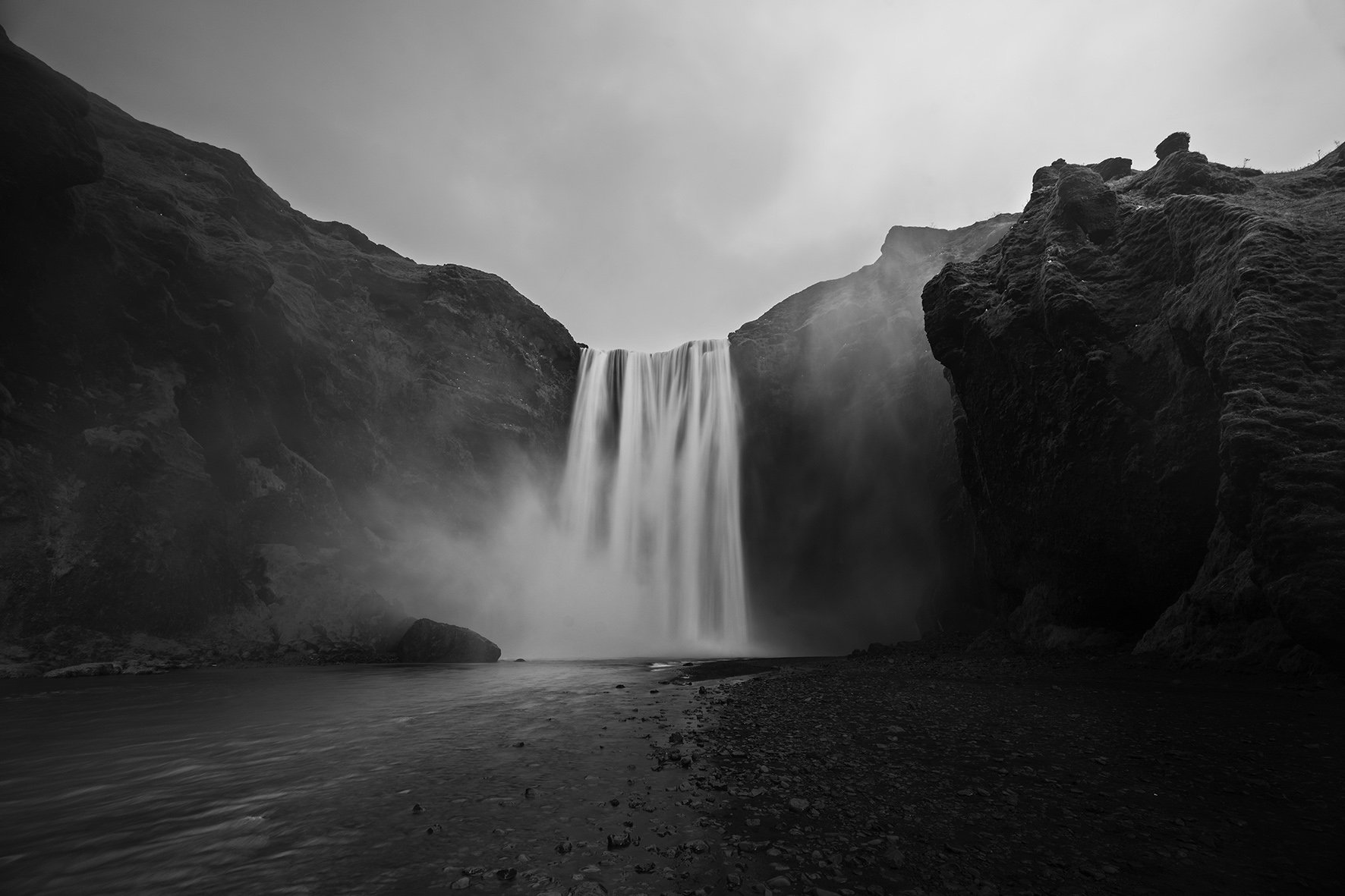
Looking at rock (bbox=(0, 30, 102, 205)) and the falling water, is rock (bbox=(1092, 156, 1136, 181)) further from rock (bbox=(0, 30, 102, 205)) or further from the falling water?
rock (bbox=(0, 30, 102, 205))

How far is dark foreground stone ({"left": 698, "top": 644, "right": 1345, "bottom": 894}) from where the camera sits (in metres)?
4.72

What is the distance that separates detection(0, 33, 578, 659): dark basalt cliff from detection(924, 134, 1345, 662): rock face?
103ft

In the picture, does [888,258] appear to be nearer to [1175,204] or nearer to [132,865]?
[1175,204]

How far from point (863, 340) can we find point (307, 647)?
40.9 m

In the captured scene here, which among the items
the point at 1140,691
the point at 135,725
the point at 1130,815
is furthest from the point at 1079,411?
the point at 135,725

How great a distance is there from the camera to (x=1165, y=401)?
18.2 meters

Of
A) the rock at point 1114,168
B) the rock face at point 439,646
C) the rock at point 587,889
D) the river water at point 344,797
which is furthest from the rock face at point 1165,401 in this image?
the rock face at point 439,646

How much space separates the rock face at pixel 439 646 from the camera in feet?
92.2

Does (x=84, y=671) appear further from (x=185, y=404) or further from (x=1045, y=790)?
(x=1045, y=790)

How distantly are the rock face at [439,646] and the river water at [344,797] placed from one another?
14.5 metres

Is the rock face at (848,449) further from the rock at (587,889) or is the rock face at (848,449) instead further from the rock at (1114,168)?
the rock at (587,889)

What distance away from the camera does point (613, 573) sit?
4497 cm

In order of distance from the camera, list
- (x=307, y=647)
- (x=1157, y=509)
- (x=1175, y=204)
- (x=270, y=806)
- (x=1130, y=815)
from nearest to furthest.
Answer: (x=1130, y=815), (x=270, y=806), (x=1157, y=509), (x=1175, y=204), (x=307, y=647)

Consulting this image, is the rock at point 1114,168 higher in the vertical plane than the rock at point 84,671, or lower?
higher
